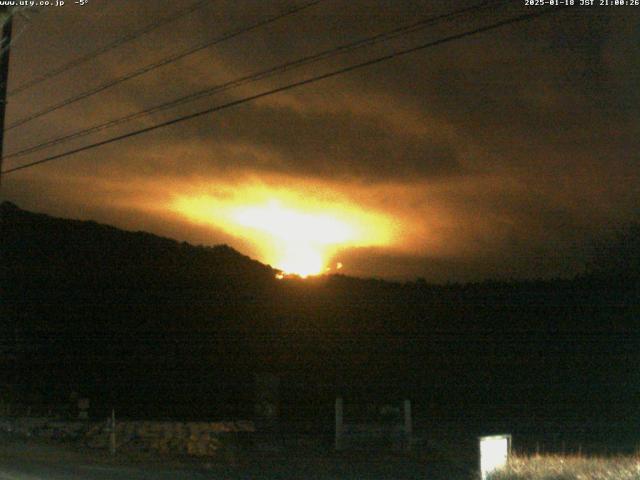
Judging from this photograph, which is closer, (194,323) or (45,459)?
(45,459)

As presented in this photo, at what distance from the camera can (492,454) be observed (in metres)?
11.1

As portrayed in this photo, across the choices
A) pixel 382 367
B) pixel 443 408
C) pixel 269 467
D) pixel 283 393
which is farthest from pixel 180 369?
pixel 269 467

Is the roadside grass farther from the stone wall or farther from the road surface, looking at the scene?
the stone wall

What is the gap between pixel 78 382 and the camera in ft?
87.8

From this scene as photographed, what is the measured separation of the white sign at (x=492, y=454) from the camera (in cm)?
1077

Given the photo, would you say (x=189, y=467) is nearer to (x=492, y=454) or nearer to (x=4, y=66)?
(x=492, y=454)

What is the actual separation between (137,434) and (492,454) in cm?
820

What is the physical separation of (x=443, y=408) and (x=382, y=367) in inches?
99.4

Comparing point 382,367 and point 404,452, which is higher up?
point 382,367

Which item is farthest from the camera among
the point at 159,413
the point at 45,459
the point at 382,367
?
the point at 382,367

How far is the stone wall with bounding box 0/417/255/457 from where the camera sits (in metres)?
16.1

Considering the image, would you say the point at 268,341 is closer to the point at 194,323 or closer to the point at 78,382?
the point at 194,323

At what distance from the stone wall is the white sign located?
6404 millimetres

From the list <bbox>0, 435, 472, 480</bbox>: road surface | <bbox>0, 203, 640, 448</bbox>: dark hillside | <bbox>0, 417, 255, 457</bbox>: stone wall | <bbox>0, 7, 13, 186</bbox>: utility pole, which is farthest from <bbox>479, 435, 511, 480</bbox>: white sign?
<bbox>0, 203, 640, 448</bbox>: dark hillside
